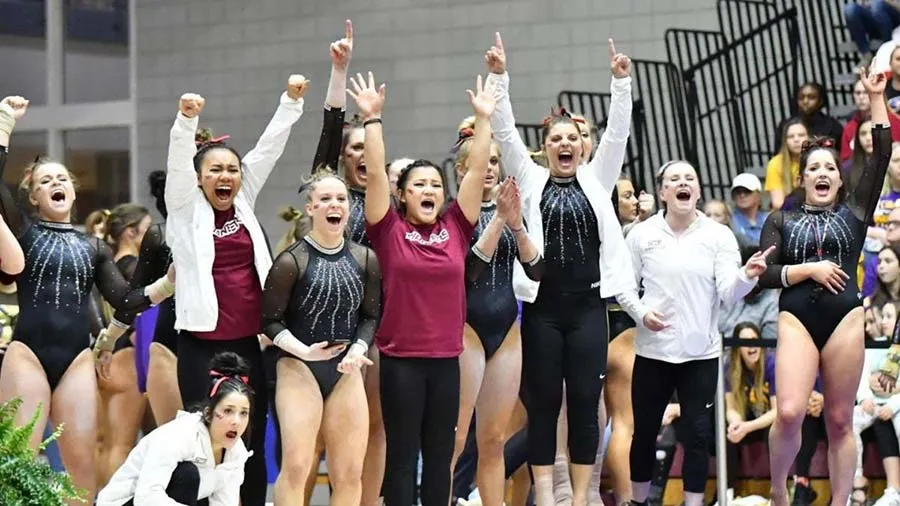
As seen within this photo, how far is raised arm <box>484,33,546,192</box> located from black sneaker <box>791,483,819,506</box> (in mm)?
2123

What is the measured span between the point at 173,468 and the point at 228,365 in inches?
16.9

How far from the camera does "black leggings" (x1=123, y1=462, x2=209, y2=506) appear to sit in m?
5.38

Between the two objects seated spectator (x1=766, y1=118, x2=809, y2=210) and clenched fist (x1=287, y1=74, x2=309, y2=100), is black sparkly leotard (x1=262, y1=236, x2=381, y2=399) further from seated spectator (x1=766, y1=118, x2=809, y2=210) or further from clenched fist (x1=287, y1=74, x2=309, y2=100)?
seated spectator (x1=766, y1=118, x2=809, y2=210)

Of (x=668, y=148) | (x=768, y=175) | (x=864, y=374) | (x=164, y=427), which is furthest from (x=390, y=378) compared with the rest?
(x=668, y=148)

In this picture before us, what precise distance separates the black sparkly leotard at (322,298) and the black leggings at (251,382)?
0.65ft

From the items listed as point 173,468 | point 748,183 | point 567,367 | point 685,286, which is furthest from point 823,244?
point 173,468

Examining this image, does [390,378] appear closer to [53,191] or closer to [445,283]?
[445,283]

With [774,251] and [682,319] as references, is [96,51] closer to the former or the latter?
[682,319]

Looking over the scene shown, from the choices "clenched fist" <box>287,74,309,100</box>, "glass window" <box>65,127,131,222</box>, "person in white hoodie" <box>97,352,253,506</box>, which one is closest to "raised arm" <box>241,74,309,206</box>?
"clenched fist" <box>287,74,309,100</box>

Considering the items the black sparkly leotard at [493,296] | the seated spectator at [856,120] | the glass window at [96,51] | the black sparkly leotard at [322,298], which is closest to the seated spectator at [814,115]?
the seated spectator at [856,120]

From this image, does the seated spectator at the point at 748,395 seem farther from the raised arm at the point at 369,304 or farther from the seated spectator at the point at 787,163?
the raised arm at the point at 369,304

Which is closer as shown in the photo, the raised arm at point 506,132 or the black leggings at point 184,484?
the black leggings at point 184,484

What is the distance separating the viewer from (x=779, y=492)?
6328 millimetres

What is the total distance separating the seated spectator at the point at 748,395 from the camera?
7305 mm
